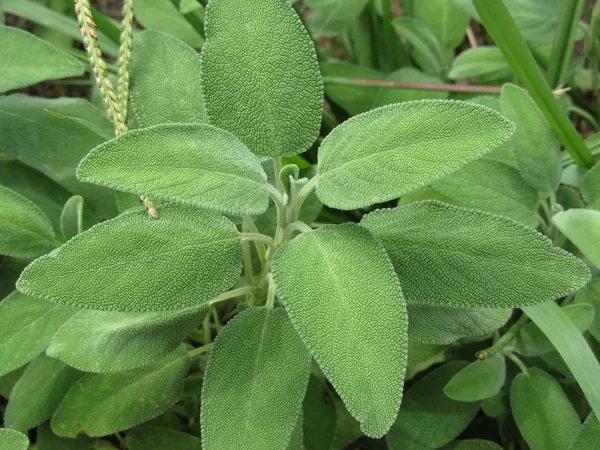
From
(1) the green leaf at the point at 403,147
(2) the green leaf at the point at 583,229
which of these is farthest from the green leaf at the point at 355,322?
(2) the green leaf at the point at 583,229

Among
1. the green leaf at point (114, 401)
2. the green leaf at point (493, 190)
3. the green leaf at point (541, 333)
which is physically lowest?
the green leaf at point (114, 401)

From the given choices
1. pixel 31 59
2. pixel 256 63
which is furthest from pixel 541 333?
pixel 31 59

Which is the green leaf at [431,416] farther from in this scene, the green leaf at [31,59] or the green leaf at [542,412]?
the green leaf at [31,59]

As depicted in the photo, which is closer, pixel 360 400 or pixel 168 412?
pixel 360 400

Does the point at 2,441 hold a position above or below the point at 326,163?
below

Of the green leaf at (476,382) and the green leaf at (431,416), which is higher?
the green leaf at (476,382)

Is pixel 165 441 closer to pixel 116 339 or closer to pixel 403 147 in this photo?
pixel 116 339

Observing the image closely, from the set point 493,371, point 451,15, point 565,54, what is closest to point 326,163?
point 493,371

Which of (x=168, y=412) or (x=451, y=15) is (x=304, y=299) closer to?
(x=168, y=412)
